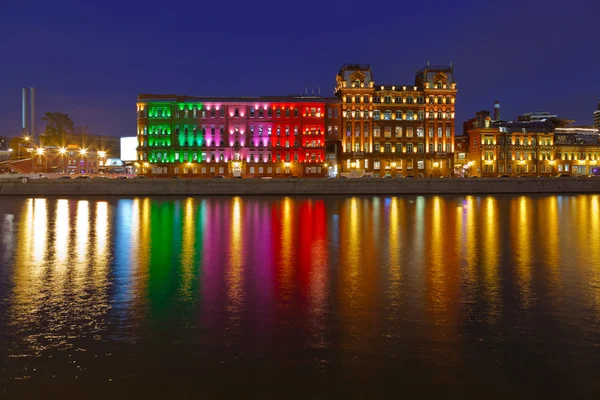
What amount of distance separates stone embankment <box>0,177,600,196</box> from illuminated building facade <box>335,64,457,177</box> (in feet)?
127

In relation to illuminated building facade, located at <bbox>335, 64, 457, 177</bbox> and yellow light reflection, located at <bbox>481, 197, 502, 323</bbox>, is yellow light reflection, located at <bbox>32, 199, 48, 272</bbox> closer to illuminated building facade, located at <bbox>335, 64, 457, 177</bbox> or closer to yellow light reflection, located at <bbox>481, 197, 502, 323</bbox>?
yellow light reflection, located at <bbox>481, 197, 502, 323</bbox>

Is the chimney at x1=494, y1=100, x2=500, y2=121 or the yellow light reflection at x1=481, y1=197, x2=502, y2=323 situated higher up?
the chimney at x1=494, y1=100, x2=500, y2=121

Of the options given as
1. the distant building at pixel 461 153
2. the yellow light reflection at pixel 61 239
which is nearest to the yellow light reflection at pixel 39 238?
the yellow light reflection at pixel 61 239

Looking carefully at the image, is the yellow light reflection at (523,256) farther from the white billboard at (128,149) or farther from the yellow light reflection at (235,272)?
the white billboard at (128,149)

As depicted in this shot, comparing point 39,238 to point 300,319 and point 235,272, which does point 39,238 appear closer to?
point 235,272

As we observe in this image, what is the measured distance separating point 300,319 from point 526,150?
121011mm

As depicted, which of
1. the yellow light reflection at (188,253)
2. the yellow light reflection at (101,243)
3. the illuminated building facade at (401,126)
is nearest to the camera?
the yellow light reflection at (188,253)

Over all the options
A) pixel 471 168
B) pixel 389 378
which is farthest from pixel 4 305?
pixel 471 168

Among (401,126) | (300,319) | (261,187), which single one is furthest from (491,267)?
(401,126)

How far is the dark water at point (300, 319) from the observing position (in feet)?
26.3

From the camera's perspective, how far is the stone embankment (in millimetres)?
67375

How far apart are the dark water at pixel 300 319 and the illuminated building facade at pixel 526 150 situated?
100424 millimetres

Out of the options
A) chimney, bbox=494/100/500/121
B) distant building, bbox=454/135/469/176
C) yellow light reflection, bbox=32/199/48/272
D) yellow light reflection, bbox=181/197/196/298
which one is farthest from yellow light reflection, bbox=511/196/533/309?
chimney, bbox=494/100/500/121

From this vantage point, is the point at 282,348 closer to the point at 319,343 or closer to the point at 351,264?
the point at 319,343
